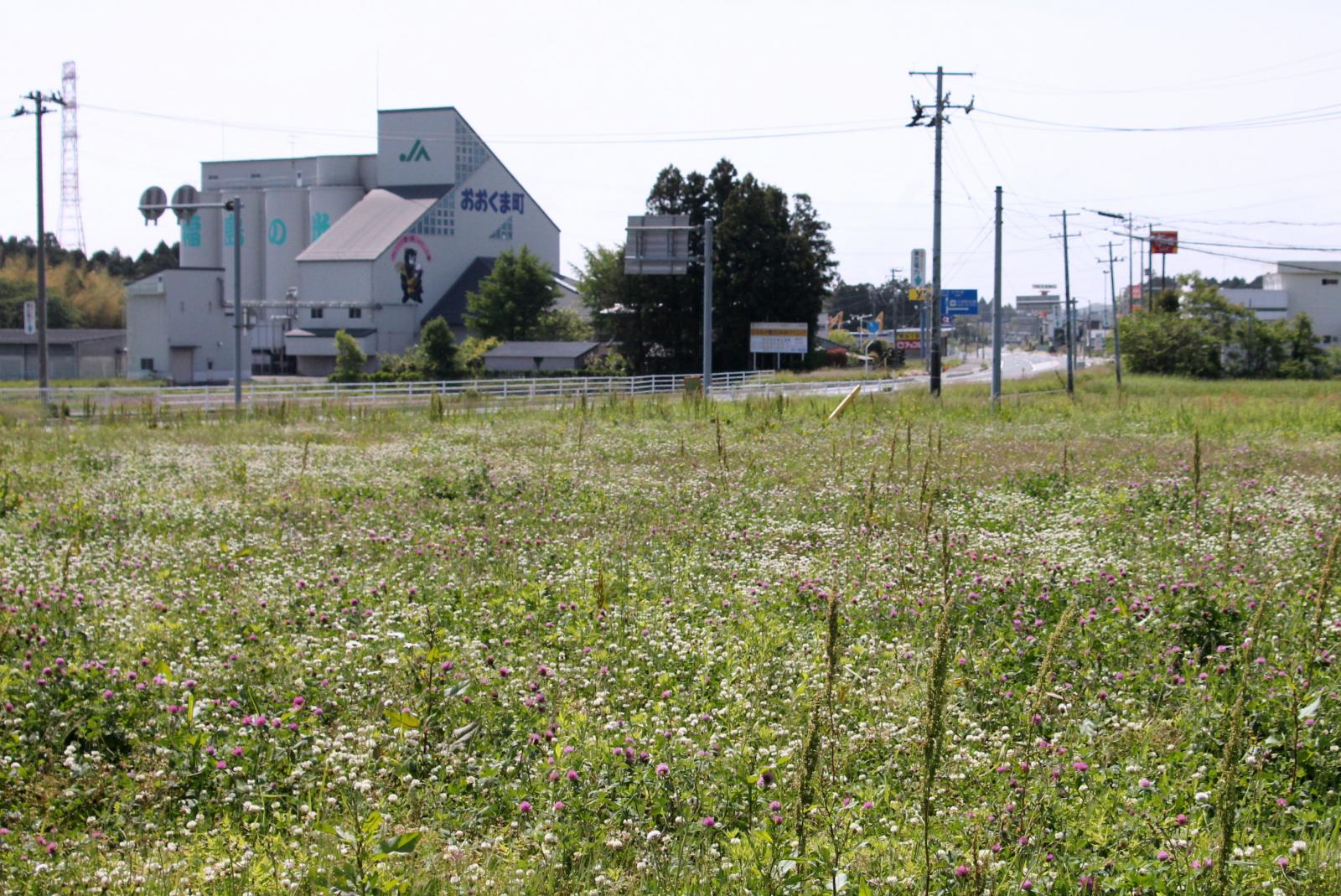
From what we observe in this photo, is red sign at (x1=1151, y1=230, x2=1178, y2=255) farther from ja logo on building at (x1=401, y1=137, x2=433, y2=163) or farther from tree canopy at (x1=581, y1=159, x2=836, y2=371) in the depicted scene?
ja logo on building at (x1=401, y1=137, x2=433, y2=163)

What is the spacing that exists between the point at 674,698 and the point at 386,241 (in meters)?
78.6

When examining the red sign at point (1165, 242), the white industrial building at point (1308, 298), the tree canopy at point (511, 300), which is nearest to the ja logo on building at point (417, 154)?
the tree canopy at point (511, 300)

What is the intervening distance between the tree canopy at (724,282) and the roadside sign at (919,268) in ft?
18.8

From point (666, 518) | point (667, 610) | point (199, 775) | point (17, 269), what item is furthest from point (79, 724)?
point (17, 269)

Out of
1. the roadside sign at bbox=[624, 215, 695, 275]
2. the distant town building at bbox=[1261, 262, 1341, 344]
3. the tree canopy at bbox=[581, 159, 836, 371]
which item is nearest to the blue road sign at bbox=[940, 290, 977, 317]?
the tree canopy at bbox=[581, 159, 836, 371]

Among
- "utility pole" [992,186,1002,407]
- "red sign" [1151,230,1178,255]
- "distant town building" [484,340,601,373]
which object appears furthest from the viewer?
"distant town building" [484,340,601,373]

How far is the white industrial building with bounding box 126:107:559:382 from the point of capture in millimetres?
79188

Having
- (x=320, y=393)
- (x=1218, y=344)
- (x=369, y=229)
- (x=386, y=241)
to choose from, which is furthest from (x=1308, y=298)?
(x=320, y=393)

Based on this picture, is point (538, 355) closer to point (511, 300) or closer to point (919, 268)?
point (511, 300)

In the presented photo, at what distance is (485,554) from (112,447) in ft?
42.2

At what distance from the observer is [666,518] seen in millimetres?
11539

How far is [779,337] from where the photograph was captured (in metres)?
63.9

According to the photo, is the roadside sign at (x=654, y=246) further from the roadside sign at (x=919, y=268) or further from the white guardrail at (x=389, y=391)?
the roadside sign at (x=919, y=268)

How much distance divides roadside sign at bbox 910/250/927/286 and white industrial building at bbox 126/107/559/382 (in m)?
32.1
